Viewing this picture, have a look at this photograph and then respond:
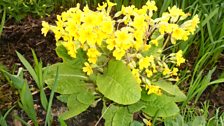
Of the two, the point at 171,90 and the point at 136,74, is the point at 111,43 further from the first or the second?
the point at 171,90

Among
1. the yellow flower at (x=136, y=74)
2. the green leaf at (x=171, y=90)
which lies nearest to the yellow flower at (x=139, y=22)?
the yellow flower at (x=136, y=74)

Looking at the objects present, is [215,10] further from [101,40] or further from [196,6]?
[101,40]

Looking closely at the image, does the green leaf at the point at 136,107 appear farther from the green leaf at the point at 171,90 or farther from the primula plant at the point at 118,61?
the green leaf at the point at 171,90

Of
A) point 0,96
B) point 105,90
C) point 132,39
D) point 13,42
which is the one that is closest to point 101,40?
point 132,39

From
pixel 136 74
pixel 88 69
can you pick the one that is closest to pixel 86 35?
pixel 88 69

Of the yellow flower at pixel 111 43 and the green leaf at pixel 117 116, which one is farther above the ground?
the yellow flower at pixel 111 43

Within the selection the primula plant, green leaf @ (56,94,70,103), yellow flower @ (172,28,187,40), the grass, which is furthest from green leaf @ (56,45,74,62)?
yellow flower @ (172,28,187,40)

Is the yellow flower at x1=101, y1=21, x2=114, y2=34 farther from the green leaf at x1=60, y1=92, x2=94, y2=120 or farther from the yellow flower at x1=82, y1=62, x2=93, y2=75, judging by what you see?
the green leaf at x1=60, y1=92, x2=94, y2=120
